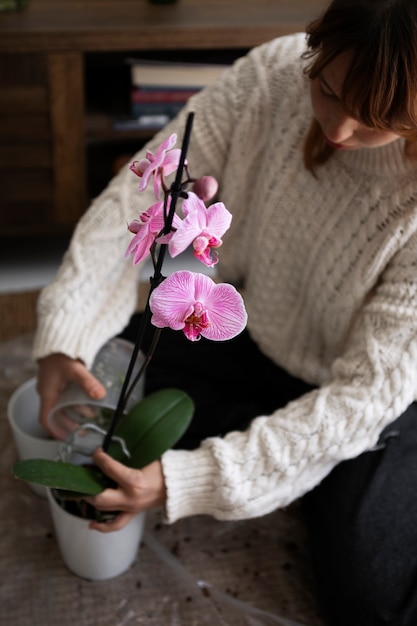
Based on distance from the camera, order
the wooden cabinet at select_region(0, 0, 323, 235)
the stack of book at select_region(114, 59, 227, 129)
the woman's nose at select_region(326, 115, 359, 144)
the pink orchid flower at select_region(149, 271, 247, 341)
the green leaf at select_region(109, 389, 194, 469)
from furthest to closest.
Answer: the stack of book at select_region(114, 59, 227, 129) → the wooden cabinet at select_region(0, 0, 323, 235) → the green leaf at select_region(109, 389, 194, 469) → the woman's nose at select_region(326, 115, 359, 144) → the pink orchid flower at select_region(149, 271, 247, 341)

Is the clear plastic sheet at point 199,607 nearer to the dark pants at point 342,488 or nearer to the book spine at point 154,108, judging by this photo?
the dark pants at point 342,488

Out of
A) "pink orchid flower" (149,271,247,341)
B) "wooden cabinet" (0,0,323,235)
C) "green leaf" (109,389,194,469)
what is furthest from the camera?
"wooden cabinet" (0,0,323,235)

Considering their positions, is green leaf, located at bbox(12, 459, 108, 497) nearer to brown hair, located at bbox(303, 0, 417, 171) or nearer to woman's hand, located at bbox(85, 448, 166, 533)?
woman's hand, located at bbox(85, 448, 166, 533)

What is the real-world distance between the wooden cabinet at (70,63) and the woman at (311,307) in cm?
65

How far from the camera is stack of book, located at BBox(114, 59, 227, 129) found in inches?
69.9

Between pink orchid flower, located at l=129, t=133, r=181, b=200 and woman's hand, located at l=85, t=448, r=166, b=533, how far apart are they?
37 cm

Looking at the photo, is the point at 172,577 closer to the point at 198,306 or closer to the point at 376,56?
Answer: the point at 198,306

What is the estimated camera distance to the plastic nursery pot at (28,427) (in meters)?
1.07

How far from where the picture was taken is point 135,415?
98 cm

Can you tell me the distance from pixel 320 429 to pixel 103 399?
0.30m

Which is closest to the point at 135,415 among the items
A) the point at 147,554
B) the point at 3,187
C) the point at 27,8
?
the point at 147,554

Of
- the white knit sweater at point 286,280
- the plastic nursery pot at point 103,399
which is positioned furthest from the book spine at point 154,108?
the plastic nursery pot at point 103,399

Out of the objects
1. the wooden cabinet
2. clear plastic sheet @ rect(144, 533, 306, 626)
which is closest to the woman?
clear plastic sheet @ rect(144, 533, 306, 626)

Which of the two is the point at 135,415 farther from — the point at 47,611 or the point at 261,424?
the point at 47,611
